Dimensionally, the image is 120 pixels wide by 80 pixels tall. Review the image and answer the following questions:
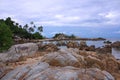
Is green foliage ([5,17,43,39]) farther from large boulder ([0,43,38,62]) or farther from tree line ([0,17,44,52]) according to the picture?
large boulder ([0,43,38,62])

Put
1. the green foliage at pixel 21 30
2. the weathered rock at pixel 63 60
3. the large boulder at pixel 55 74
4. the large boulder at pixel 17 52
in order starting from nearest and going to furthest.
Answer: the large boulder at pixel 55 74 < the weathered rock at pixel 63 60 < the large boulder at pixel 17 52 < the green foliage at pixel 21 30

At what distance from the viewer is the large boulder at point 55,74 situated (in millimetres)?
12654

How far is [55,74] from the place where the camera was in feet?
42.7

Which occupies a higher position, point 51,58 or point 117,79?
point 51,58

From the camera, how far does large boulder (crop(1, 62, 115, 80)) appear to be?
12.7 m

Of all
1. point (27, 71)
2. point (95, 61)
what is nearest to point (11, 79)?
point (27, 71)

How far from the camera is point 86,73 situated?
12.9 m

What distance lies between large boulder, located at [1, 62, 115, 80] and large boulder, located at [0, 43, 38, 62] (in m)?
7.11

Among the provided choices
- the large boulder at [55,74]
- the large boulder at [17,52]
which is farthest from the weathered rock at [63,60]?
the large boulder at [17,52]

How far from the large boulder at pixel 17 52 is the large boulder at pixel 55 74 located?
711 centimetres

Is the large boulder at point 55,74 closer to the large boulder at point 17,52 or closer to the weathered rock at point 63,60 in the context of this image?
the weathered rock at point 63,60

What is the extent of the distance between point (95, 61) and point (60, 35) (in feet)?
515

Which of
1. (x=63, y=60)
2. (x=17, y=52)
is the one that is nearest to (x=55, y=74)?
(x=63, y=60)

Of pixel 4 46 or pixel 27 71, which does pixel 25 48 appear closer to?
pixel 27 71
